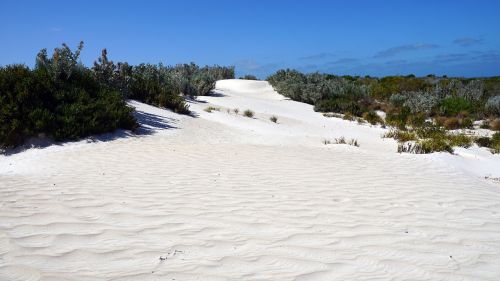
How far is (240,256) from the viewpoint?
3441mm

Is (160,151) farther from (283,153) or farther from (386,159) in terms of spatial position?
(386,159)

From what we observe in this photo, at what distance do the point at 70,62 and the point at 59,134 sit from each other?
298 cm

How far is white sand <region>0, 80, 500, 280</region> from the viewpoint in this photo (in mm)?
3258

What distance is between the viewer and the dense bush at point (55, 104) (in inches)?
347

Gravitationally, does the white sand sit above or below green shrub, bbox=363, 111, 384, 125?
below

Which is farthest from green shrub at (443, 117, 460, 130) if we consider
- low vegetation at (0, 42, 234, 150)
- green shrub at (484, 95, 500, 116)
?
low vegetation at (0, 42, 234, 150)

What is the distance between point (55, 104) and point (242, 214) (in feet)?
23.9

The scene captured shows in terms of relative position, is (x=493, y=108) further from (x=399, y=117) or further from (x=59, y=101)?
(x=59, y=101)

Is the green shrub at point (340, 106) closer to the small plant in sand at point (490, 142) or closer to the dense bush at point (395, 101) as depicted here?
the dense bush at point (395, 101)

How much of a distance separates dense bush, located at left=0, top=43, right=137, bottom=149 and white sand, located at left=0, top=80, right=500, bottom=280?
0.61 meters

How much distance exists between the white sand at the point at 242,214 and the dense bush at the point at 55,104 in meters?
0.61

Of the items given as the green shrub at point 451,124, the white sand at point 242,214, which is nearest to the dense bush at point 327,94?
the green shrub at point 451,124

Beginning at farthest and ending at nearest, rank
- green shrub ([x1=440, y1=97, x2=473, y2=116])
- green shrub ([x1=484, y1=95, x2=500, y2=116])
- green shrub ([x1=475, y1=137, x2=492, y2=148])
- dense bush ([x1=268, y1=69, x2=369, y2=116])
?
dense bush ([x1=268, y1=69, x2=369, y2=116]) < green shrub ([x1=440, y1=97, x2=473, y2=116]) < green shrub ([x1=484, y1=95, x2=500, y2=116]) < green shrub ([x1=475, y1=137, x2=492, y2=148])

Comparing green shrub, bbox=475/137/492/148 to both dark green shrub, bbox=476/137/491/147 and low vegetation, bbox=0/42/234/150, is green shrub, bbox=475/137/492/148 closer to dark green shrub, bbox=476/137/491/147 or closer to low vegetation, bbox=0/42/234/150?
dark green shrub, bbox=476/137/491/147
